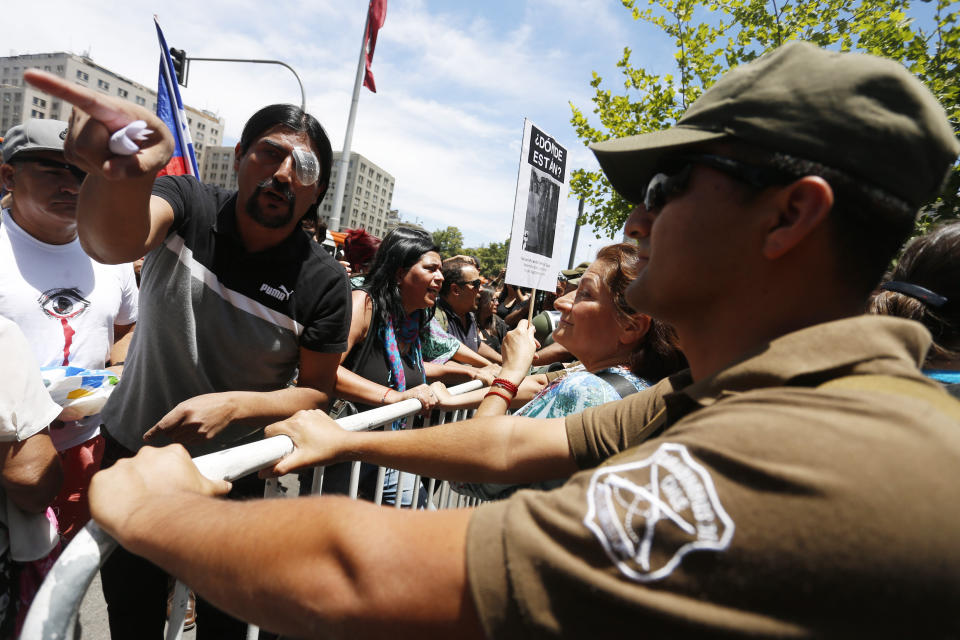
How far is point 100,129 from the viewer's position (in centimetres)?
132

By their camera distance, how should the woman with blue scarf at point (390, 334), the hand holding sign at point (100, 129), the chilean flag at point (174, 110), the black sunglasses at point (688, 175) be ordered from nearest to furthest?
1. the black sunglasses at point (688, 175)
2. the hand holding sign at point (100, 129)
3. the woman with blue scarf at point (390, 334)
4. the chilean flag at point (174, 110)

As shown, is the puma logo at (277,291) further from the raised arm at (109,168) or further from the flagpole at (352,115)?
the flagpole at (352,115)

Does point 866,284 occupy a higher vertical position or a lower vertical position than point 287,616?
higher

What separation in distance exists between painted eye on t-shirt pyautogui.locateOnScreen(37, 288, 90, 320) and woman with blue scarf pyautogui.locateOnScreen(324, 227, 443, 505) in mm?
1348

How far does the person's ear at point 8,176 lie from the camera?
8.70ft

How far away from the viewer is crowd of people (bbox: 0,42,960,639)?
24.7 inches

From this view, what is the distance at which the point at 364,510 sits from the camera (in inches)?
31.1

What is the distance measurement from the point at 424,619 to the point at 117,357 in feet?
10.2

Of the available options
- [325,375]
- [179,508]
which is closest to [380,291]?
[325,375]

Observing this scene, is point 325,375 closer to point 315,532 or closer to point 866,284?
point 315,532

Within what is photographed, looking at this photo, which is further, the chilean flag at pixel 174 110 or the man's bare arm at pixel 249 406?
the chilean flag at pixel 174 110

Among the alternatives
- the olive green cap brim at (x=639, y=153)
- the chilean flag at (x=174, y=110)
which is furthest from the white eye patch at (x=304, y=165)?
the chilean flag at (x=174, y=110)

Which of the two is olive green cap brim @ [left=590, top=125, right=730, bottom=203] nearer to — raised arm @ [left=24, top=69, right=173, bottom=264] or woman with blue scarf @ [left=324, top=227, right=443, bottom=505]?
raised arm @ [left=24, top=69, right=173, bottom=264]

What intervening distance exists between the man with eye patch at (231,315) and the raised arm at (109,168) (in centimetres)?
10
